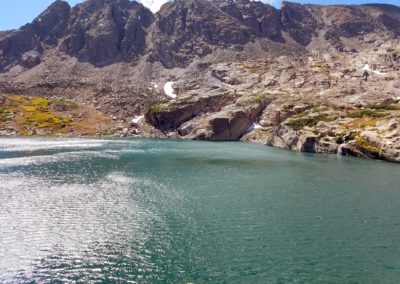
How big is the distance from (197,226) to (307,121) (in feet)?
333

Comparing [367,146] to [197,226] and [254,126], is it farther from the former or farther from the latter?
[197,226]

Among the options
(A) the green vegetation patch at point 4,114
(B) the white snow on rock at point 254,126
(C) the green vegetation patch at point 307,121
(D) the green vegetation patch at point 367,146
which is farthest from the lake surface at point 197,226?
(A) the green vegetation patch at point 4,114

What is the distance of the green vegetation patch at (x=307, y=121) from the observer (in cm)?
13025

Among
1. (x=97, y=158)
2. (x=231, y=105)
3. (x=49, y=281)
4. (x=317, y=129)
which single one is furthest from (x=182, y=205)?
(x=231, y=105)

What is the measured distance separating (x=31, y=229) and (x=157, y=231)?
13.1 metres

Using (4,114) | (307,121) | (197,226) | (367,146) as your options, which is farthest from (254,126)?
(197,226)

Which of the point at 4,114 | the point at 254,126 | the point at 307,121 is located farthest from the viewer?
the point at 4,114

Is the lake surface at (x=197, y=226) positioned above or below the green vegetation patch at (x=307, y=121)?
below

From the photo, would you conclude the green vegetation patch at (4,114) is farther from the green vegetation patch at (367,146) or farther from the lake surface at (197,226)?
the green vegetation patch at (367,146)

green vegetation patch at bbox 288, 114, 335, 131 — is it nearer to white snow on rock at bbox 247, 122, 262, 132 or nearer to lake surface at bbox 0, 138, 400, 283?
white snow on rock at bbox 247, 122, 262, 132

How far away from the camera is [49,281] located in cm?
2753

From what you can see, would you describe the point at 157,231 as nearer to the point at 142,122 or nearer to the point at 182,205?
the point at 182,205

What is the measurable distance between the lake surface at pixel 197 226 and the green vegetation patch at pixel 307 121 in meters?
54.4

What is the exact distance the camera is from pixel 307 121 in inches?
5241
